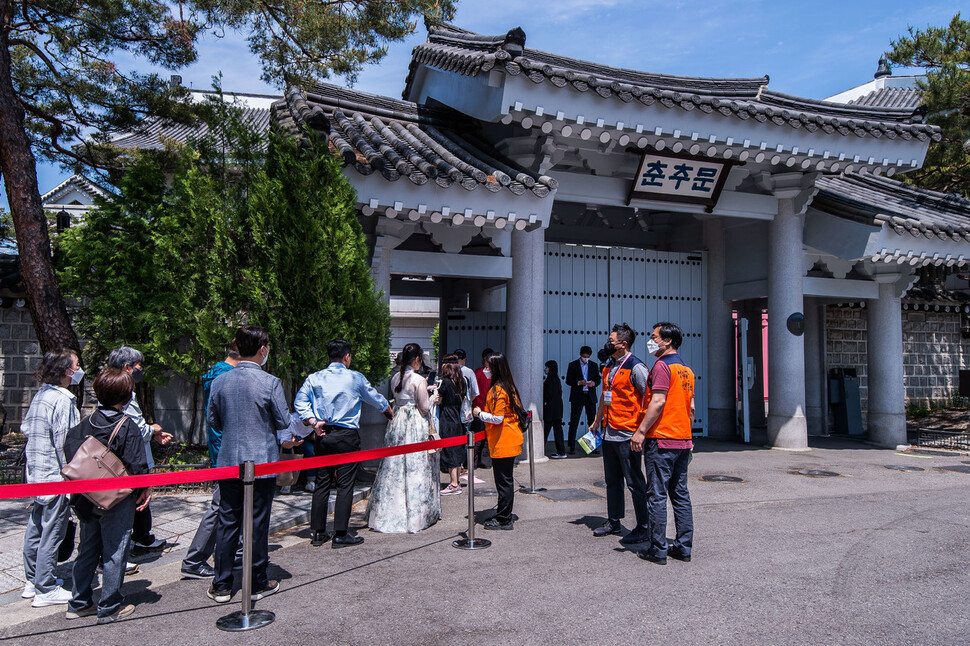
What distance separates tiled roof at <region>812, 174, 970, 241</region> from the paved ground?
5236 mm

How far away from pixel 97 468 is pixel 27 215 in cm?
494

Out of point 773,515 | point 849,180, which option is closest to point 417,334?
point 849,180

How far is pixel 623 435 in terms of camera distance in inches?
232

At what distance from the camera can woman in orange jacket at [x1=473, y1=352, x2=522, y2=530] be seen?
6.24 m

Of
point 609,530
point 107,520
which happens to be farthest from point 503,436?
point 107,520

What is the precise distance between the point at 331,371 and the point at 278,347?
1716 millimetres

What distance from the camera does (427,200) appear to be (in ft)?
27.5

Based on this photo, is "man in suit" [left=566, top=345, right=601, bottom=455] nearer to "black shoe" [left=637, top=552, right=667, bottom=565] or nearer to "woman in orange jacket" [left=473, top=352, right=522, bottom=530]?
"woman in orange jacket" [left=473, top=352, right=522, bottom=530]

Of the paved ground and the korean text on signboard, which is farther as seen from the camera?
the korean text on signboard

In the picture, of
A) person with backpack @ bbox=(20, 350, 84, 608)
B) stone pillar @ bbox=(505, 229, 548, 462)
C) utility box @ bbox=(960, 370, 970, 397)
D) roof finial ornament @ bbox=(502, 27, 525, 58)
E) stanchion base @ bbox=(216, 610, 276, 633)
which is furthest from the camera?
utility box @ bbox=(960, 370, 970, 397)

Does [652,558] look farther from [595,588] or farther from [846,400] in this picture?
[846,400]

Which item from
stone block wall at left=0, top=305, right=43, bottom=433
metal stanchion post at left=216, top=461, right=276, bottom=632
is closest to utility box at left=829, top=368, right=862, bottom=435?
metal stanchion post at left=216, top=461, right=276, bottom=632

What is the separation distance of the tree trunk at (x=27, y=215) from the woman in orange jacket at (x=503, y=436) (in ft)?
17.0

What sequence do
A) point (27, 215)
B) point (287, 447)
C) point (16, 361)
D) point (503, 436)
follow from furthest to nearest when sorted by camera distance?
1. point (16, 361)
2. point (27, 215)
3. point (503, 436)
4. point (287, 447)
